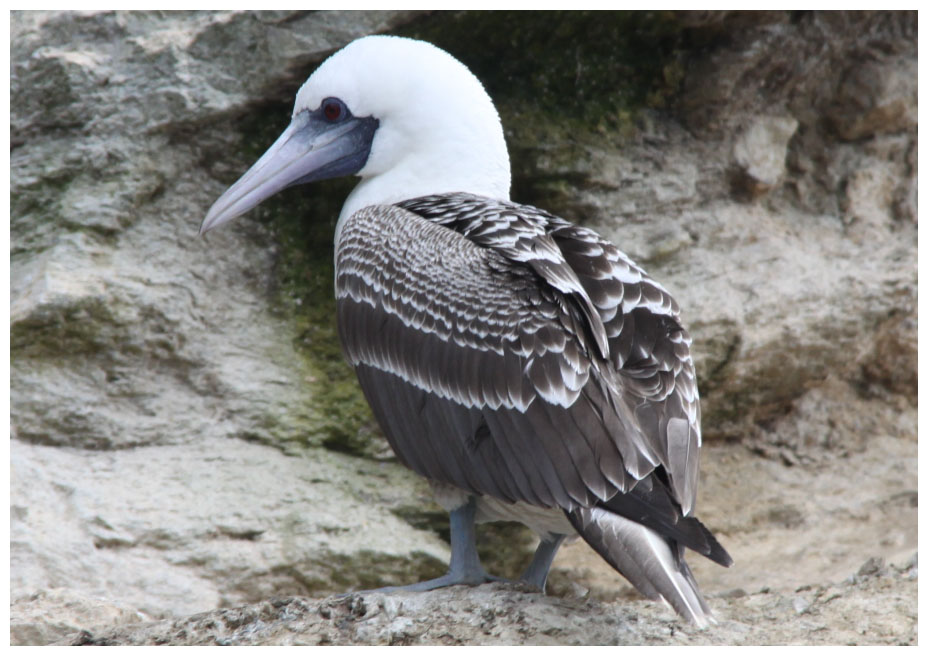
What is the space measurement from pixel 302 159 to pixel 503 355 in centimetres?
171

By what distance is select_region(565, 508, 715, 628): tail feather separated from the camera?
3449mm

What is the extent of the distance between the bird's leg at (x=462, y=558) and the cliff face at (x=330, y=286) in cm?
134

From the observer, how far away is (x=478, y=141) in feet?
16.5

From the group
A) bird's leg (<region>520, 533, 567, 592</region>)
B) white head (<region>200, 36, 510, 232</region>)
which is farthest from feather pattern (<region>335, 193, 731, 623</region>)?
white head (<region>200, 36, 510, 232</region>)

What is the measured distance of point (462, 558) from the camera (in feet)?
14.1

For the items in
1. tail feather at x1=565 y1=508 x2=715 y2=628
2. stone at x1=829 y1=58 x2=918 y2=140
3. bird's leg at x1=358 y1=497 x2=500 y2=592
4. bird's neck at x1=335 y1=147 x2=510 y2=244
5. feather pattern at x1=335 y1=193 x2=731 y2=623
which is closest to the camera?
tail feather at x1=565 y1=508 x2=715 y2=628

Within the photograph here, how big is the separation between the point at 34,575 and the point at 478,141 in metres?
2.97

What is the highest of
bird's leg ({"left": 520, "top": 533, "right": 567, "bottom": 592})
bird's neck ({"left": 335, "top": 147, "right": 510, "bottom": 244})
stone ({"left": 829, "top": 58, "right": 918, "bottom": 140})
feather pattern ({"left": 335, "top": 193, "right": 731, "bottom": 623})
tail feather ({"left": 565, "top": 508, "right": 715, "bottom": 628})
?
stone ({"left": 829, "top": 58, "right": 918, "bottom": 140})

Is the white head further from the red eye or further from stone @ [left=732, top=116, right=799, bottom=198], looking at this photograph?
stone @ [left=732, top=116, right=799, bottom=198]

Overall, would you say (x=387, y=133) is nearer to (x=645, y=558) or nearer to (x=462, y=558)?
(x=462, y=558)

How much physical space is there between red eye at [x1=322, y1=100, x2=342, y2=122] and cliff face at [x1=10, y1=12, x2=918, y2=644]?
3.33 ft

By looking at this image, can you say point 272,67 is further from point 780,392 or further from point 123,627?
point 780,392

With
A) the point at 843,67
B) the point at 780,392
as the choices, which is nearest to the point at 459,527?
the point at 780,392

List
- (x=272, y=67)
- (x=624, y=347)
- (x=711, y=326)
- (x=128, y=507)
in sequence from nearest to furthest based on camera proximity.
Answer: (x=624, y=347)
(x=128, y=507)
(x=272, y=67)
(x=711, y=326)
